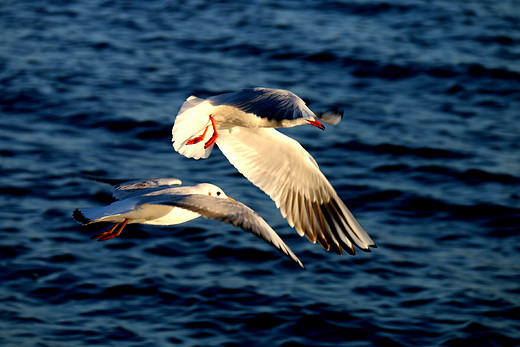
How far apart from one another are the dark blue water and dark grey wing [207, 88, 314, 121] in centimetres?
339

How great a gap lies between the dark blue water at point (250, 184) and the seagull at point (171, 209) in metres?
2.14

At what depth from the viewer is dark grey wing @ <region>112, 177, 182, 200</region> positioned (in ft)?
24.6

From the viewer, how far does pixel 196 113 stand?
6883mm

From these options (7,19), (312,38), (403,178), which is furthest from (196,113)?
(7,19)

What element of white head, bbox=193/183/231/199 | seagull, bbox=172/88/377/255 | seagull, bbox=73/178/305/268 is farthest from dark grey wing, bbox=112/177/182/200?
seagull, bbox=172/88/377/255

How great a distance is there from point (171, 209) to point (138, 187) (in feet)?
2.08

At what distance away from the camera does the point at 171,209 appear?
7.27 metres

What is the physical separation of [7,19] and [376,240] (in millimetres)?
10468

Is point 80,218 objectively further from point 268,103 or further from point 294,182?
point 294,182

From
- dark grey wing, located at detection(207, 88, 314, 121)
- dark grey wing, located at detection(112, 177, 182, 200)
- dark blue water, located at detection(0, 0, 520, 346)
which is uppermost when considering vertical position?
dark grey wing, located at detection(207, 88, 314, 121)

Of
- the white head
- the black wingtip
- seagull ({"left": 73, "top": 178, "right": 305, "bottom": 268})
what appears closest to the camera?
seagull ({"left": 73, "top": 178, "right": 305, "bottom": 268})

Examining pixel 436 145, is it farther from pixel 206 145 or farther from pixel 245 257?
pixel 206 145

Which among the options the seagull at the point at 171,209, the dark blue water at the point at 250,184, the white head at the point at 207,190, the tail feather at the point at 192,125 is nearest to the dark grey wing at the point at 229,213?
the seagull at the point at 171,209

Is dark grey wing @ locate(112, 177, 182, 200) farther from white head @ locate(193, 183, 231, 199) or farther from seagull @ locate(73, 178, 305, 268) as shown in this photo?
white head @ locate(193, 183, 231, 199)
